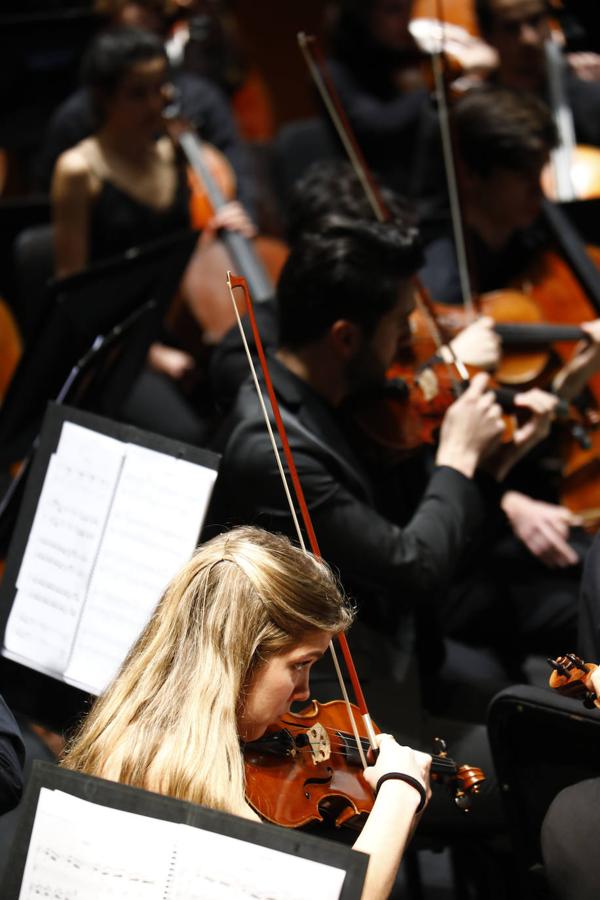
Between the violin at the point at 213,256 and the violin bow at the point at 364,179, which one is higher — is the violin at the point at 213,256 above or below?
below

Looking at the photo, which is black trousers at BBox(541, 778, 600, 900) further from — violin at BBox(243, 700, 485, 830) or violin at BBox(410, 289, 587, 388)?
violin at BBox(410, 289, 587, 388)

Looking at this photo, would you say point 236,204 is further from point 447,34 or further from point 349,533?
point 349,533

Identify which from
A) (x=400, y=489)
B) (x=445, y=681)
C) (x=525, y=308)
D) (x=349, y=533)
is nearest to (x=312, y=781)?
(x=349, y=533)

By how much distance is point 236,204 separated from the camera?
331 cm

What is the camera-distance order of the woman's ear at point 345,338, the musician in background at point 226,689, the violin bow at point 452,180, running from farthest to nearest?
the violin bow at point 452,180 < the woman's ear at point 345,338 < the musician in background at point 226,689

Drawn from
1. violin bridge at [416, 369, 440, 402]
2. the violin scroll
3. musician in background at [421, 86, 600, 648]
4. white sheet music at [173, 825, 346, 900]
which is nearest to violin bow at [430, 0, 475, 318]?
musician in background at [421, 86, 600, 648]

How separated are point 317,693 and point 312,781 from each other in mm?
213

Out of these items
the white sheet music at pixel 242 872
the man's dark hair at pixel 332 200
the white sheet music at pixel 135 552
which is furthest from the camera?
the man's dark hair at pixel 332 200

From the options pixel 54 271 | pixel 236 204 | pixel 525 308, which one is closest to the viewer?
pixel 525 308

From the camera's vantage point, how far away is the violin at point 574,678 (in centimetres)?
131

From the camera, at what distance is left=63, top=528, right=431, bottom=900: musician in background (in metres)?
1.19

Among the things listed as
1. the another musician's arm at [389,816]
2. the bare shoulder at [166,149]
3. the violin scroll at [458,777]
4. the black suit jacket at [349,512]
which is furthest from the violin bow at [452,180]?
the another musician's arm at [389,816]

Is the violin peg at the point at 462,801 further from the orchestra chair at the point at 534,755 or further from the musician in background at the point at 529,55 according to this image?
the musician in background at the point at 529,55

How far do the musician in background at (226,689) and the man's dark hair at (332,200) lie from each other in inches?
40.3
